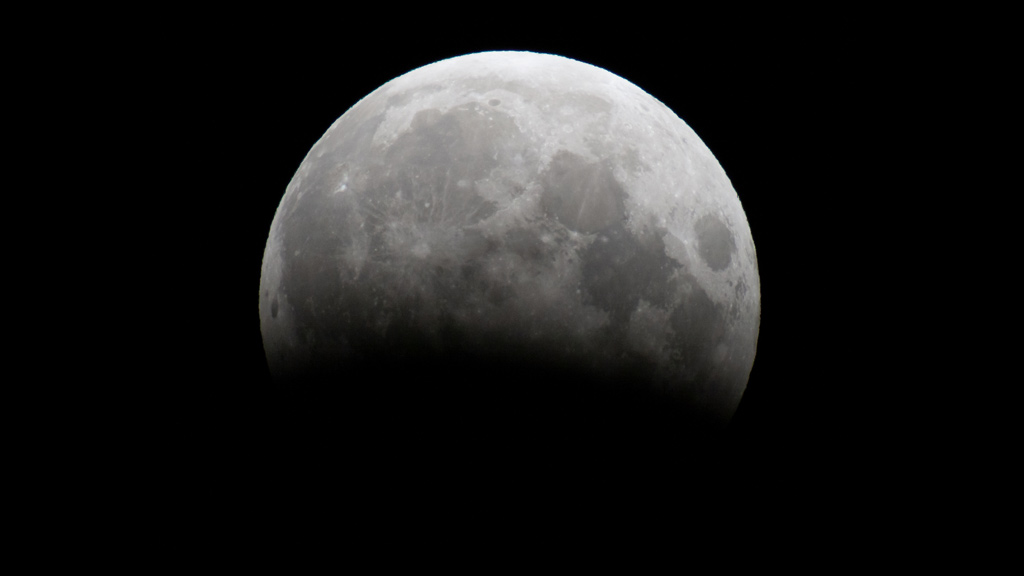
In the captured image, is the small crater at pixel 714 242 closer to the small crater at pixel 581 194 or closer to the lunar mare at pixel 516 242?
the lunar mare at pixel 516 242

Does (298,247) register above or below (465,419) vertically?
above

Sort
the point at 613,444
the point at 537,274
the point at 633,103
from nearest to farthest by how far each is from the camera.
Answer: the point at 537,274
the point at 613,444
the point at 633,103

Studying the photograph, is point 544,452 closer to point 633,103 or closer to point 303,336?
point 303,336

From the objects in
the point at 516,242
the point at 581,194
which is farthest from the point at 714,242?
the point at 516,242

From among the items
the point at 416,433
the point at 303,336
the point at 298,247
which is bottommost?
the point at 416,433

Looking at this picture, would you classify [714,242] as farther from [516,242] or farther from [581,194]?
[516,242]

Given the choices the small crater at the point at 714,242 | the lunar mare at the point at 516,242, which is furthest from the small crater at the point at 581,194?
the small crater at the point at 714,242

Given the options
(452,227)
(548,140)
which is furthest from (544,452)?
(548,140)

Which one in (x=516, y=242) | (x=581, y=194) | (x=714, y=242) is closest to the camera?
(x=516, y=242)
